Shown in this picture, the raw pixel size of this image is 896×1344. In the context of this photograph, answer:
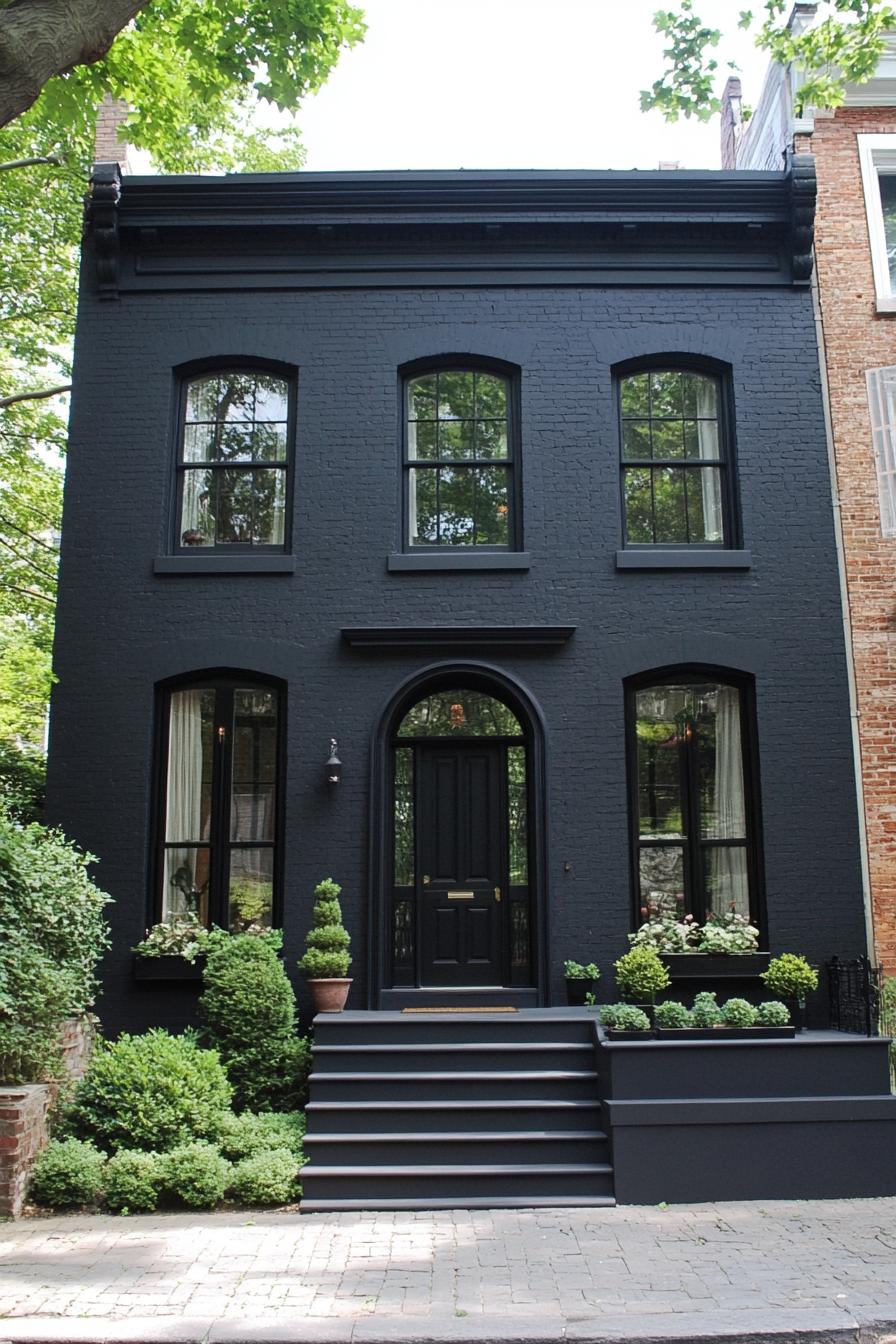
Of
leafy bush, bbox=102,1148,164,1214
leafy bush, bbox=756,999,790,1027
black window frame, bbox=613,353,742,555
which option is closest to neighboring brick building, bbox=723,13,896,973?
black window frame, bbox=613,353,742,555

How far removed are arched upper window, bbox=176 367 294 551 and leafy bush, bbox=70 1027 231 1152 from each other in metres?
4.75

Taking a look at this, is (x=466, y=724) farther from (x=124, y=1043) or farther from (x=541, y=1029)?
(x=124, y=1043)

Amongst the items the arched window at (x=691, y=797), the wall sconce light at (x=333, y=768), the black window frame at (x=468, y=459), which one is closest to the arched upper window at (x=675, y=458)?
the black window frame at (x=468, y=459)

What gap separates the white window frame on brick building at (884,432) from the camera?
35.3 feet

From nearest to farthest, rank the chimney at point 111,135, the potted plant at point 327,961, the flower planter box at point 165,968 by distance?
the potted plant at point 327,961 < the flower planter box at point 165,968 < the chimney at point 111,135

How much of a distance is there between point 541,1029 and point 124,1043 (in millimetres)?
3292

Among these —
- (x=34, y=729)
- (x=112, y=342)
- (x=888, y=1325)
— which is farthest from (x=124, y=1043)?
(x=34, y=729)

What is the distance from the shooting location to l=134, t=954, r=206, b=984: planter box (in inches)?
388

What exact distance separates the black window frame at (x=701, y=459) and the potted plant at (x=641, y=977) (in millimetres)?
3791

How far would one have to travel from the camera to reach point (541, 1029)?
9.00m

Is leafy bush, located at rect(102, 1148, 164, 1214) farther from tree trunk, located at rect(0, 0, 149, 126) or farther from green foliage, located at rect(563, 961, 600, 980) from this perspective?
tree trunk, located at rect(0, 0, 149, 126)

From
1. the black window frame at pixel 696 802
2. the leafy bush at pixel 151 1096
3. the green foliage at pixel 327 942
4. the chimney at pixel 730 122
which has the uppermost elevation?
the chimney at pixel 730 122

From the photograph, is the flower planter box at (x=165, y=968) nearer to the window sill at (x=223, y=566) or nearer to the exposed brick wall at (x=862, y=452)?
the window sill at (x=223, y=566)

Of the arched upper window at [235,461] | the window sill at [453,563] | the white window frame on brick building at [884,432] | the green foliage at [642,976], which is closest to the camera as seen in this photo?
the green foliage at [642,976]
